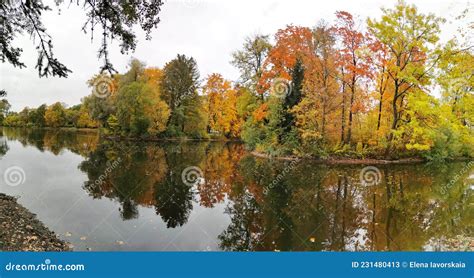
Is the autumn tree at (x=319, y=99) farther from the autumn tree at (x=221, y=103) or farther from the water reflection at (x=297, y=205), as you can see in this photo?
the autumn tree at (x=221, y=103)

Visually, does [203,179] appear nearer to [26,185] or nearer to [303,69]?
[26,185]

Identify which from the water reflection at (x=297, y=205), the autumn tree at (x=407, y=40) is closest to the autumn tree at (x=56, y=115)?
the water reflection at (x=297, y=205)

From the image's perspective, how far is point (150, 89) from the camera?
4169cm

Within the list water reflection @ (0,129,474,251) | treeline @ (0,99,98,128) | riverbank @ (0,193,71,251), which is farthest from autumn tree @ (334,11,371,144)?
treeline @ (0,99,98,128)

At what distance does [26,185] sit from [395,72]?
22.4 meters

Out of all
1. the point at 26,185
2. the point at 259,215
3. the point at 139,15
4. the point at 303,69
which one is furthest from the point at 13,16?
the point at 303,69

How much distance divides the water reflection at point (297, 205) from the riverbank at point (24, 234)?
1916 millimetres

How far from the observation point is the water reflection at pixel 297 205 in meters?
7.88

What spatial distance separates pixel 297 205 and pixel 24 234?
754 cm

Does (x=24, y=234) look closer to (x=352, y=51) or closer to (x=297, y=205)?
(x=297, y=205)

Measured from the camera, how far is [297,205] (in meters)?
11.0

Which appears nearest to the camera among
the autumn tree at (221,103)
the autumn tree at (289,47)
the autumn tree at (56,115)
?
the autumn tree at (289,47)

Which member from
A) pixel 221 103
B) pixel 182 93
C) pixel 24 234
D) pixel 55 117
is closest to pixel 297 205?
pixel 24 234

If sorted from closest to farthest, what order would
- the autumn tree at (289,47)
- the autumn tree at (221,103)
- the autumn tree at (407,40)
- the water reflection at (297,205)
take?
the water reflection at (297,205), the autumn tree at (407,40), the autumn tree at (289,47), the autumn tree at (221,103)
